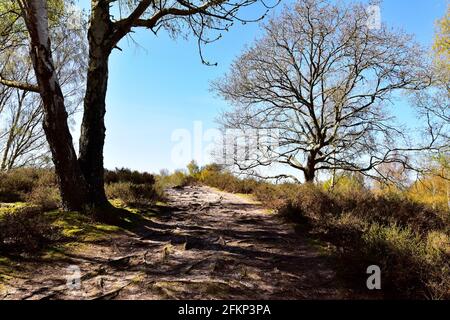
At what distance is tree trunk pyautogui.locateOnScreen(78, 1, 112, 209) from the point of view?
299 inches

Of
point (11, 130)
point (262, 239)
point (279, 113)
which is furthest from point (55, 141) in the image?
point (11, 130)

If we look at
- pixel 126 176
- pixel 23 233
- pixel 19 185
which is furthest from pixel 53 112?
pixel 126 176

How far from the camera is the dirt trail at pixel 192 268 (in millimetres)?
3980

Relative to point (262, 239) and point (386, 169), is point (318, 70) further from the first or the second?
point (262, 239)

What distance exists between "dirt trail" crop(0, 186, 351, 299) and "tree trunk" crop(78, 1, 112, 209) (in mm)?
1558

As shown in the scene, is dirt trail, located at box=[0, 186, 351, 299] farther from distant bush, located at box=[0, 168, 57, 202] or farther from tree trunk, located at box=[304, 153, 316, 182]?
tree trunk, located at box=[304, 153, 316, 182]

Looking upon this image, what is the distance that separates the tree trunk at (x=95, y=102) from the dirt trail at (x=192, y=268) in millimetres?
1558

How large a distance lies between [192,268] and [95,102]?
459 cm

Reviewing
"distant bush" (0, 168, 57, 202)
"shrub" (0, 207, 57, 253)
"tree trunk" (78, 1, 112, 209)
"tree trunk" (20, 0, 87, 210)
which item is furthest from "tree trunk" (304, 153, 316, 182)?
"shrub" (0, 207, 57, 253)

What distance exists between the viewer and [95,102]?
760cm

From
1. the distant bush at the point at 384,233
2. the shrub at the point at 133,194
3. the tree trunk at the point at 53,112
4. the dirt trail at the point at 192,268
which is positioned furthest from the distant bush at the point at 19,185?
the distant bush at the point at 384,233

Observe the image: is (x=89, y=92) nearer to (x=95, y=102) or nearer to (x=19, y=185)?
(x=95, y=102)

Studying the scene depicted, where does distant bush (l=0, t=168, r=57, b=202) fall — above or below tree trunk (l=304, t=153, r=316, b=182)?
below

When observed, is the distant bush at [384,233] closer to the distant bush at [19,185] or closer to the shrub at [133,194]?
the shrub at [133,194]
